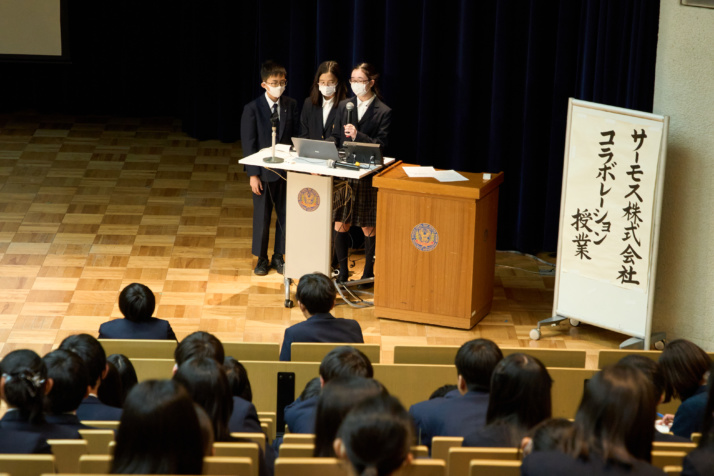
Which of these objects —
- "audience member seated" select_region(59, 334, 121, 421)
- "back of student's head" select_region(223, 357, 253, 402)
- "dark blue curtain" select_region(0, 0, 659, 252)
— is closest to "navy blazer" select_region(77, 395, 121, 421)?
"audience member seated" select_region(59, 334, 121, 421)

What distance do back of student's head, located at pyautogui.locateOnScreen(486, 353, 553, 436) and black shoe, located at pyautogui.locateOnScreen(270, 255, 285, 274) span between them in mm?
3703

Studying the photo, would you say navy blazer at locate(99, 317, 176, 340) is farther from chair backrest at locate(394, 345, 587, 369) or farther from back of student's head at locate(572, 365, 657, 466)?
back of student's head at locate(572, 365, 657, 466)

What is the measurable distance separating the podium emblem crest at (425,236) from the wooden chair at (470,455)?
2844 millimetres

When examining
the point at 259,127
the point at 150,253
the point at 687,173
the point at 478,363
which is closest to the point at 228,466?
the point at 478,363

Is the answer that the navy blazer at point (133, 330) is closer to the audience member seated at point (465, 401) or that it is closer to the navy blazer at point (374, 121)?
the audience member seated at point (465, 401)

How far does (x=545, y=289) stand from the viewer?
6.26 m

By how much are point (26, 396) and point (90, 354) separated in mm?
467

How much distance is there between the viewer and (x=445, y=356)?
4012mm

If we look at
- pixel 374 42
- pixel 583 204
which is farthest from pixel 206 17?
pixel 583 204

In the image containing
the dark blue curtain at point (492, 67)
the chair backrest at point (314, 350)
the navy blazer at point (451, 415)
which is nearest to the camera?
the navy blazer at point (451, 415)

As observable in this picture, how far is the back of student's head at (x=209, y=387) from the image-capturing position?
8.54 feet

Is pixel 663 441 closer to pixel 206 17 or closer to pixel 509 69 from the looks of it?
pixel 509 69

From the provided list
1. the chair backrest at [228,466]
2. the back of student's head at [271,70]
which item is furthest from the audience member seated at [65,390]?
the back of student's head at [271,70]

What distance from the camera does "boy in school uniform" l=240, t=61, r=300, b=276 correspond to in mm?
5941
